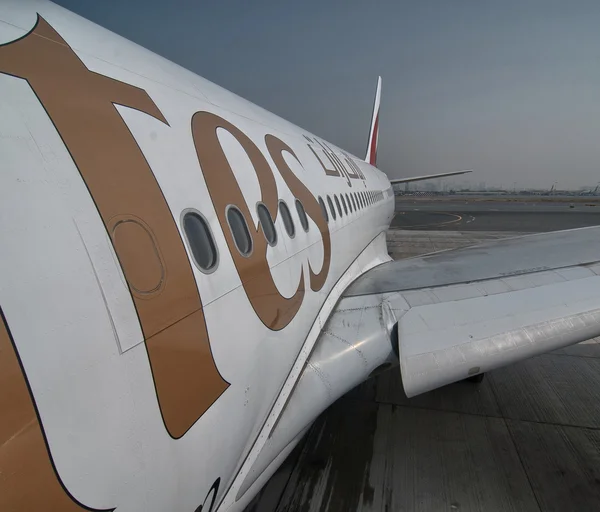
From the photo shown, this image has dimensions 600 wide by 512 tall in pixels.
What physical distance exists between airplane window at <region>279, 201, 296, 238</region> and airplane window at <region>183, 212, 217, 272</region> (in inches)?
50.0

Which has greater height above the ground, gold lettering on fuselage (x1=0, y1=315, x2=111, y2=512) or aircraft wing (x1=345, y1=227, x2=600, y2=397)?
gold lettering on fuselage (x1=0, y1=315, x2=111, y2=512)

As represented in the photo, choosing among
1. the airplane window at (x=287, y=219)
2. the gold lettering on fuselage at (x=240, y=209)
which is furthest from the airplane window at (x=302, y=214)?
the gold lettering on fuselage at (x=240, y=209)

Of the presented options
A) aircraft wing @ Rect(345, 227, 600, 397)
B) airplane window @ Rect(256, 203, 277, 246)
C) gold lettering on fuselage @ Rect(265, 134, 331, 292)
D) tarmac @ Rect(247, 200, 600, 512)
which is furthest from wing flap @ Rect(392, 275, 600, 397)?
airplane window @ Rect(256, 203, 277, 246)

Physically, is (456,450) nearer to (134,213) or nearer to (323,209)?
(323,209)

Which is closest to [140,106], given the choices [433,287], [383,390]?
[433,287]

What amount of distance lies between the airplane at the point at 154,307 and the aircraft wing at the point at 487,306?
0.10ft

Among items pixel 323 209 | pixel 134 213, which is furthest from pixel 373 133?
pixel 134 213

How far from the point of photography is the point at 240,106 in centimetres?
365

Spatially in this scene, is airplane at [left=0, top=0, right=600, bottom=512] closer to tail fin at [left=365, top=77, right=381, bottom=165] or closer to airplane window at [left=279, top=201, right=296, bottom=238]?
airplane window at [left=279, top=201, right=296, bottom=238]


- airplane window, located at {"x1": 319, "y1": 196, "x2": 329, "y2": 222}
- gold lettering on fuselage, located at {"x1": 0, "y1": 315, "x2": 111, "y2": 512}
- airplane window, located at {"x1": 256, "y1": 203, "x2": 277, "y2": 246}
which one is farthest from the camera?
airplane window, located at {"x1": 319, "y1": 196, "x2": 329, "y2": 222}

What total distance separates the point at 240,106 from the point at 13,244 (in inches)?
119

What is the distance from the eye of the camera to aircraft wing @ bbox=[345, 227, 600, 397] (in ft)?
11.1

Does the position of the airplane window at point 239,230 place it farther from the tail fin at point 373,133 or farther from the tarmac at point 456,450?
the tail fin at point 373,133

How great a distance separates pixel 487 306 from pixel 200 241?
3574 mm
